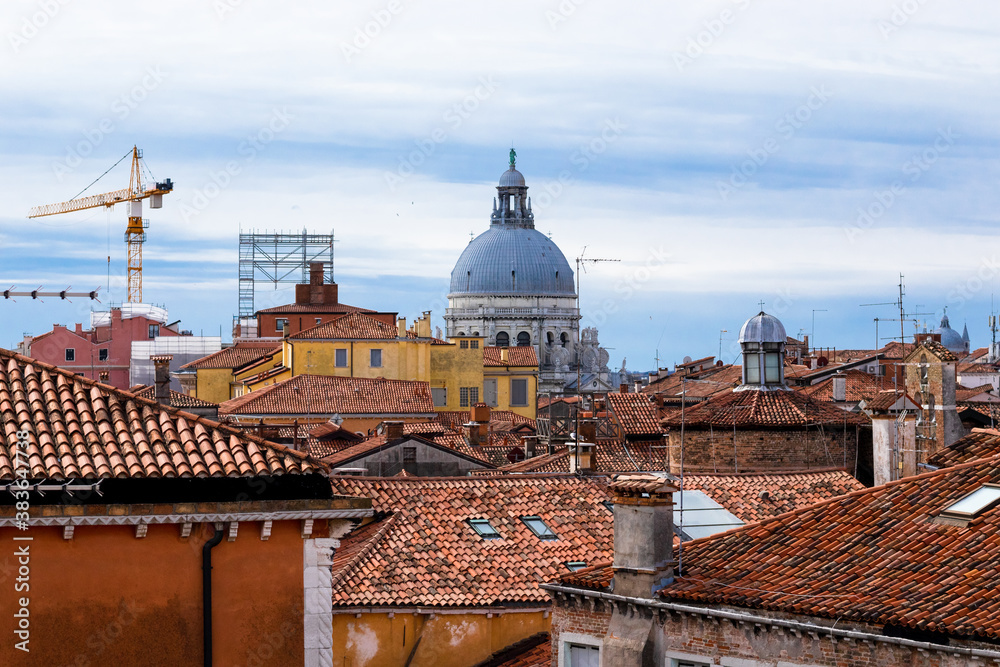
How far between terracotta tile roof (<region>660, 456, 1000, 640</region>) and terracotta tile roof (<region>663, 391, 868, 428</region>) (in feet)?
62.9

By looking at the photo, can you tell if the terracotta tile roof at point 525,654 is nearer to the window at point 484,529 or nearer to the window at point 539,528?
the window at point 484,529

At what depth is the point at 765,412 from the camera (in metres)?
33.6

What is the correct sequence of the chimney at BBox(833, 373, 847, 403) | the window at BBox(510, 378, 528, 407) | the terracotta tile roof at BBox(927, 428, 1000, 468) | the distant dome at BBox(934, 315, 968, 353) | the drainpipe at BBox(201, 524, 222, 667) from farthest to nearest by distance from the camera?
the distant dome at BBox(934, 315, 968, 353) → the window at BBox(510, 378, 528, 407) → the chimney at BBox(833, 373, 847, 403) → the terracotta tile roof at BBox(927, 428, 1000, 468) → the drainpipe at BBox(201, 524, 222, 667)

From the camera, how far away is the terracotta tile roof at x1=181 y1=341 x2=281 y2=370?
2640 inches

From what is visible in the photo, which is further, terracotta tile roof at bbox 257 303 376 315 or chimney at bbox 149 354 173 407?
terracotta tile roof at bbox 257 303 376 315

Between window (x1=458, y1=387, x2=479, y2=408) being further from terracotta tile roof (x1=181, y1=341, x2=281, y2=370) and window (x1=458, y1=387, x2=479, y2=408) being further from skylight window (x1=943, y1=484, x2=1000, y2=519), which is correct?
skylight window (x1=943, y1=484, x2=1000, y2=519)

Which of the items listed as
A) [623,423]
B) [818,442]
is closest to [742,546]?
[818,442]

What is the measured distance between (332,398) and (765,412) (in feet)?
73.6

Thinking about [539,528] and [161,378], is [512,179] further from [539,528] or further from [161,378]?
[539,528]

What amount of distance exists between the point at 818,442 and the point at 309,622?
22648mm

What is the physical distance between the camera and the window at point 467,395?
239 ft

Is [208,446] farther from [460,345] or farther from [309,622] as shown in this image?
[460,345]

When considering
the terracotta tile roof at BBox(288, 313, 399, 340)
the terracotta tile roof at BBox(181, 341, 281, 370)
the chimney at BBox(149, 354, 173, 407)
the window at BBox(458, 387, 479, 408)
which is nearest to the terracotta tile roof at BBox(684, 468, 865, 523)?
the chimney at BBox(149, 354, 173, 407)

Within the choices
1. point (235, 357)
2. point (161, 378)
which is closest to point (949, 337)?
point (235, 357)
